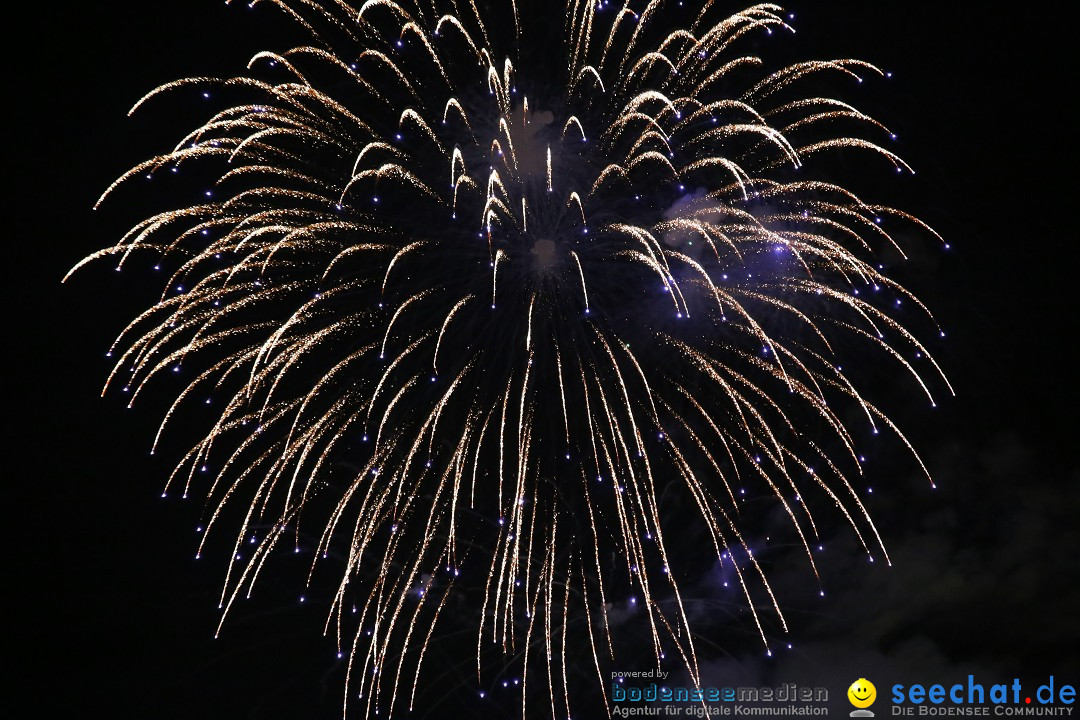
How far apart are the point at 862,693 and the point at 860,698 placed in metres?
0.32

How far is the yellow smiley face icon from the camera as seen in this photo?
2966 cm

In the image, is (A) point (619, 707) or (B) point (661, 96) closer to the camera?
(B) point (661, 96)

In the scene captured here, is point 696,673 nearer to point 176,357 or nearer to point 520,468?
point 520,468

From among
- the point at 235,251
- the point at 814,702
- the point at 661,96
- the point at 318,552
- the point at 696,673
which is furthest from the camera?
the point at 814,702

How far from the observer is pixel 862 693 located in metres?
30.1

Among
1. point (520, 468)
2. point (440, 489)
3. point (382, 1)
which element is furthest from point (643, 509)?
point (382, 1)

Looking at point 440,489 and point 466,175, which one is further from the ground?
point 466,175

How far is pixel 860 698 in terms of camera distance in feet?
98.0

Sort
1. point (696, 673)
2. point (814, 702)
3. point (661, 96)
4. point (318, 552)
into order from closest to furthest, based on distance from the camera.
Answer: point (661, 96)
point (318, 552)
point (696, 673)
point (814, 702)

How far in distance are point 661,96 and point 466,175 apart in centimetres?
464

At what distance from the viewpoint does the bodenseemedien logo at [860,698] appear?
29656 millimetres

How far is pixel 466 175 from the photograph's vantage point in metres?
20.0

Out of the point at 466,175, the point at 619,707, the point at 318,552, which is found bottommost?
the point at 619,707

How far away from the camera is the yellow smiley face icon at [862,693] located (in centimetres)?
2966
